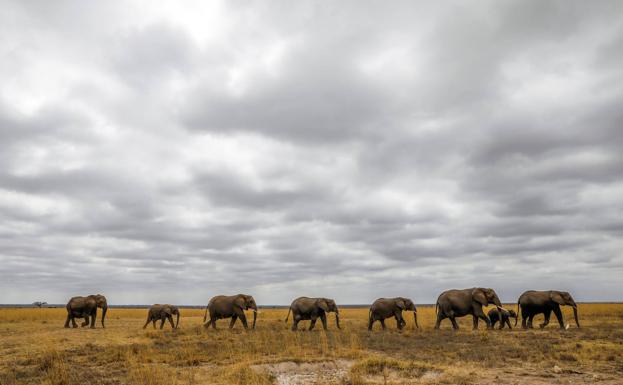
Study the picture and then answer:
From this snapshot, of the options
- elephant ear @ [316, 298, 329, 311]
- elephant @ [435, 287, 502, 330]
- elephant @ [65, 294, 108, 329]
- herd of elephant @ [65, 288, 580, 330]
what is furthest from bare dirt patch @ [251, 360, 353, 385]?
elephant @ [65, 294, 108, 329]

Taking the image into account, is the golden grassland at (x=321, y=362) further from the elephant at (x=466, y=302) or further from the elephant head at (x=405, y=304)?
the elephant head at (x=405, y=304)

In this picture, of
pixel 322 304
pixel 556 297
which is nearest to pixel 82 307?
pixel 322 304

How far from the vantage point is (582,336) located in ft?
86.7

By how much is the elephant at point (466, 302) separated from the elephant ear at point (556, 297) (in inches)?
147

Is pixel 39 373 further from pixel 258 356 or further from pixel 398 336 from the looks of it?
pixel 398 336

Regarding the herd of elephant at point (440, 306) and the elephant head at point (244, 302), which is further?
the elephant head at point (244, 302)

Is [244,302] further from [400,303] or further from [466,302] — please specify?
[466,302]

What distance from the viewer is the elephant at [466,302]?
3272 cm

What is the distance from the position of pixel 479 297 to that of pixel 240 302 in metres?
15.8

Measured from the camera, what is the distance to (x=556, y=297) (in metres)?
33.6

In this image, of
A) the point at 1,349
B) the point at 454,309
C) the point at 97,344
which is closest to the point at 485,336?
the point at 454,309

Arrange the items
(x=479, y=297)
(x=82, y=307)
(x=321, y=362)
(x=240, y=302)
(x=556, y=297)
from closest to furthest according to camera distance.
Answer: (x=321, y=362), (x=479, y=297), (x=556, y=297), (x=240, y=302), (x=82, y=307)

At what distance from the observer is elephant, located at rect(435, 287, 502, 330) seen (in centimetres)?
3272

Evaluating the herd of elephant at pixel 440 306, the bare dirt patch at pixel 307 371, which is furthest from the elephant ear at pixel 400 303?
the bare dirt patch at pixel 307 371
